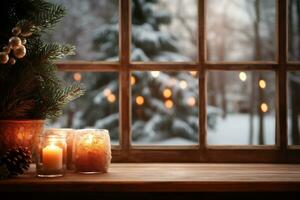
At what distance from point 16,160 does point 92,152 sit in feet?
0.79

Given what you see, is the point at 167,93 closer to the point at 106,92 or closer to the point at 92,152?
the point at 106,92

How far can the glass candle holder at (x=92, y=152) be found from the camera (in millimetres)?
1442

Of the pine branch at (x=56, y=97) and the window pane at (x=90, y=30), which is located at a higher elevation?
the window pane at (x=90, y=30)

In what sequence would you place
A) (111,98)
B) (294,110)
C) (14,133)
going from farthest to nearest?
1. (111,98)
2. (294,110)
3. (14,133)

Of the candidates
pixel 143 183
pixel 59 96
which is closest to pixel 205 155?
pixel 143 183

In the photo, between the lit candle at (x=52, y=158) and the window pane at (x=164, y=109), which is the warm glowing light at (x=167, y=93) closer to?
the window pane at (x=164, y=109)

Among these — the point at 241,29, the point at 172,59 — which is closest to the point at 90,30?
the point at 172,59

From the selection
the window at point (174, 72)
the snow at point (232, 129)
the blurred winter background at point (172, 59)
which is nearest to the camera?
the window at point (174, 72)

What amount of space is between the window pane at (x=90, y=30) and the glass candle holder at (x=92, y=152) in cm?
154

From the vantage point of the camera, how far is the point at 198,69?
1757 millimetres

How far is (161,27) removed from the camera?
502 cm

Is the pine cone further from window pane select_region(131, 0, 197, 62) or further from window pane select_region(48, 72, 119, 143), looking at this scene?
window pane select_region(131, 0, 197, 62)

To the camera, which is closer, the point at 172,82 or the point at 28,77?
the point at 28,77

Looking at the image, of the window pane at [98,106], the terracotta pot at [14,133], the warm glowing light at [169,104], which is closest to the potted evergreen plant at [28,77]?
the terracotta pot at [14,133]
